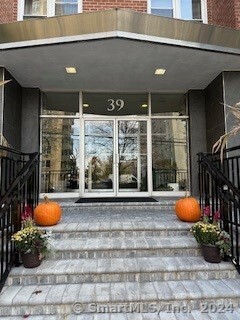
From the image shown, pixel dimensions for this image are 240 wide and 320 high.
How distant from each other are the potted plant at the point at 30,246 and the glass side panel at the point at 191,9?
6.37 m

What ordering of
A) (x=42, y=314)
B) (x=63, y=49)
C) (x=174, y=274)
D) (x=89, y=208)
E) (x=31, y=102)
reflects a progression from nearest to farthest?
(x=42, y=314) < (x=174, y=274) < (x=63, y=49) < (x=89, y=208) < (x=31, y=102)

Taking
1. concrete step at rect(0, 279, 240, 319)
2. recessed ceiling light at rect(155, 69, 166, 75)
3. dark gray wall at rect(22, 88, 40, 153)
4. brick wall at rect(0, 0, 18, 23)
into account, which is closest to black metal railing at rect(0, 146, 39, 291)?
concrete step at rect(0, 279, 240, 319)

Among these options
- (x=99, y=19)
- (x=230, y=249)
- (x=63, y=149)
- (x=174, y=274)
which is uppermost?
(x=99, y=19)

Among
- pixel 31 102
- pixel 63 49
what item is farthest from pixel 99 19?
pixel 31 102

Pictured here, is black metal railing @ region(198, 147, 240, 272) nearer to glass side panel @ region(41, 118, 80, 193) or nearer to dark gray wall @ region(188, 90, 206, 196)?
dark gray wall @ region(188, 90, 206, 196)

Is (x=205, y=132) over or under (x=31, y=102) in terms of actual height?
under

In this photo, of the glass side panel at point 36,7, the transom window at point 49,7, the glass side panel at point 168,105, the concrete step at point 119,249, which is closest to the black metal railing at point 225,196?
the concrete step at point 119,249

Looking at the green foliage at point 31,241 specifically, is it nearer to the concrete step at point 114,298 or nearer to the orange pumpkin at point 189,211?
the concrete step at point 114,298

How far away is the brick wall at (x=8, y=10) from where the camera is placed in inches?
247

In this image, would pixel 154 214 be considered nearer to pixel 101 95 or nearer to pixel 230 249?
pixel 230 249

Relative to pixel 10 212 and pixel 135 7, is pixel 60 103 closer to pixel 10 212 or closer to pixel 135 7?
pixel 135 7

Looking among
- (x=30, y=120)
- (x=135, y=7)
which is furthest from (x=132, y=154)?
(x=135, y=7)

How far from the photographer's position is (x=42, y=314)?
2486 millimetres

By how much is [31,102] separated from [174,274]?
5196mm
